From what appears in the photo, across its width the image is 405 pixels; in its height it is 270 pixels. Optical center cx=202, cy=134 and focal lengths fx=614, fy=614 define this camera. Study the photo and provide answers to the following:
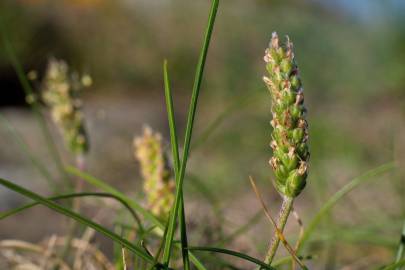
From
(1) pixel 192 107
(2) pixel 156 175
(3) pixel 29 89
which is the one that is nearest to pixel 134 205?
(2) pixel 156 175

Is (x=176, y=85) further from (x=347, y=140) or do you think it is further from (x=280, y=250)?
(x=280, y=250)

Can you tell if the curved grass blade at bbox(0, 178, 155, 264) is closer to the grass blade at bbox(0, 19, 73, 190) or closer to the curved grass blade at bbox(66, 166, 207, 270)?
the curved grass blade at bbox(66, 166, 207, 270)

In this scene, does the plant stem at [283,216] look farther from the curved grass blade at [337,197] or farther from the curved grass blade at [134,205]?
the curved grass blade at [337,197]

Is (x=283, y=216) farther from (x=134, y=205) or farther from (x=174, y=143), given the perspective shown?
(x=134, y=205)

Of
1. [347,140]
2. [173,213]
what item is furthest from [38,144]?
[173,213]

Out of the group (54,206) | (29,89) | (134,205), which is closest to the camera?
(54,206)

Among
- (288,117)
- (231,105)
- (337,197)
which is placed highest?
(231,105)
